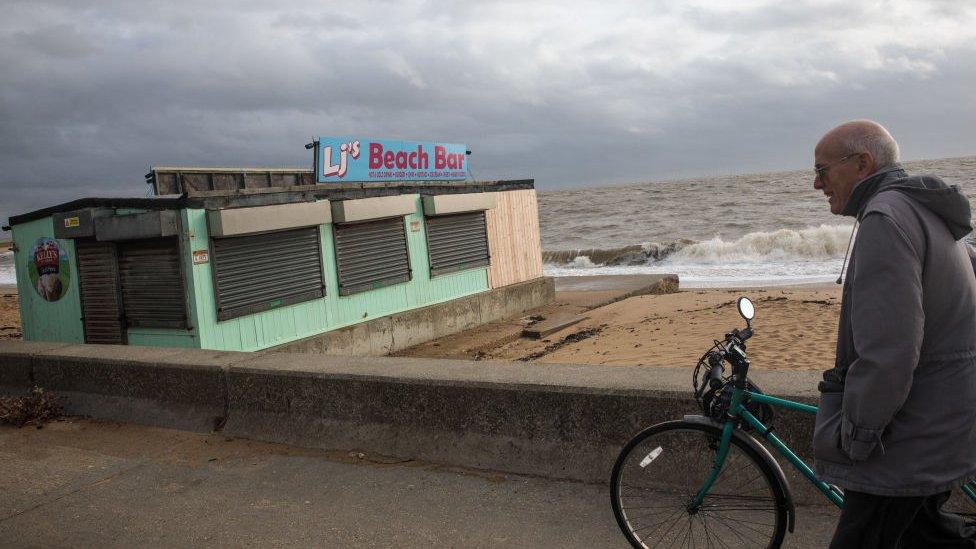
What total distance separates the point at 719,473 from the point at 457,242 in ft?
38.9

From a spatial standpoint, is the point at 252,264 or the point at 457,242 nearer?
the point at 252,264

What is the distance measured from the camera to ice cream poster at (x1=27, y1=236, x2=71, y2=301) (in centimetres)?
1139

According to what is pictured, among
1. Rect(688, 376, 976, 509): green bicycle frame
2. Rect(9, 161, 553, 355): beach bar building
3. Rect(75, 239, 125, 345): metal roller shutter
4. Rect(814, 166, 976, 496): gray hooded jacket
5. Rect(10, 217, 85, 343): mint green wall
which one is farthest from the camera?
Rect(10, 217, 85, 343): mint green wall

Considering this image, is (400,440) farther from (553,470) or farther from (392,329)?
(392,329)

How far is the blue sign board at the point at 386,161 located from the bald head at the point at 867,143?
1116 cm

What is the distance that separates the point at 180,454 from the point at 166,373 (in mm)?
1059

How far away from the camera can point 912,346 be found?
2.41 meters

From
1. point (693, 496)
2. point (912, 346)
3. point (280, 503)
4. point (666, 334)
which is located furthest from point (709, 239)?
point (912, 346)

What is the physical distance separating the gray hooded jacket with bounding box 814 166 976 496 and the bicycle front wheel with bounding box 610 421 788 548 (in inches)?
32.2

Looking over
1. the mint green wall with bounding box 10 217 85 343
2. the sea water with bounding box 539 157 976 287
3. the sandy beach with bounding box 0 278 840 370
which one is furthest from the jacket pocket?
the sea water with bounding box 539 157 976 287

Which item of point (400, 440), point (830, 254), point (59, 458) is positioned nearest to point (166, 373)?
point (59, 458)

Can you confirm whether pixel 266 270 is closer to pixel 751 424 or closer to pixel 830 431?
pixel 751 424

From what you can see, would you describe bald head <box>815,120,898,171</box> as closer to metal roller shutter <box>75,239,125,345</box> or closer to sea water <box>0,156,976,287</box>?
metal roller shutter <box>75,239,125,345</box>

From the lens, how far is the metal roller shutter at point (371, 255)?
1233cm
